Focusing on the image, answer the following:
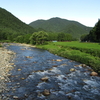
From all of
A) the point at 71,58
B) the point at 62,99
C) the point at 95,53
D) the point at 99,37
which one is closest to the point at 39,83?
the point at 62,99

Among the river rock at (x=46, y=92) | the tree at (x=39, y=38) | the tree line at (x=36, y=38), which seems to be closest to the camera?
the river rock at (x=46, y=92)

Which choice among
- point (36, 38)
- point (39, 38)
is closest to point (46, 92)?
point (39, 38)

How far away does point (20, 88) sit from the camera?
16.2 meters

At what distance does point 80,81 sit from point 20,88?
10508 mm

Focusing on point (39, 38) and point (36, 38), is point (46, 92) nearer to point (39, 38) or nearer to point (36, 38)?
point (39, 38)

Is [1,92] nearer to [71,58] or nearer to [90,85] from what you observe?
[90,85]

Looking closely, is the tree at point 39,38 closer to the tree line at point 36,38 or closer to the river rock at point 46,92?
the tree line at point 36,38

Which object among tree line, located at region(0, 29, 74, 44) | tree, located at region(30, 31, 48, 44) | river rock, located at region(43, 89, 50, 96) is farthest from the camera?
tree line, located at region(0, 29, 74, 44)

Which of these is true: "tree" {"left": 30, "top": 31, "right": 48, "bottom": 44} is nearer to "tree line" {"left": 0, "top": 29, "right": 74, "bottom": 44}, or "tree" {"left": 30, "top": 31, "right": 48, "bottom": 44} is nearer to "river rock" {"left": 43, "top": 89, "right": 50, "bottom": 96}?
"tree line" {"left": 0, "top": 29, "right": 74, "bottom": 44}

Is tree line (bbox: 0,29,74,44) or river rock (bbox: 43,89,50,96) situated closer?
river rock (bbox: 43,89,50,96)

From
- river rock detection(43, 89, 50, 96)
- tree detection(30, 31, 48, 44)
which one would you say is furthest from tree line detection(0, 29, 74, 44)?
river rock detection(43, 89, 50, 96)

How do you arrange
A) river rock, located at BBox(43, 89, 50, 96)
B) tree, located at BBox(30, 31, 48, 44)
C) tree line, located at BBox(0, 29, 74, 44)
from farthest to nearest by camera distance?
tree line, located at BBox(0, 29, 74, 44)
tree, located at BBox(30, 31, 48, 44)
river rock, located at BBox(43, 89, 50, 96)

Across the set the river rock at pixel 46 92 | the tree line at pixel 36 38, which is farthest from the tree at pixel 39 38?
the river rock at pixel 46 92

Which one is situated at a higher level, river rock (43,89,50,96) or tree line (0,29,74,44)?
tree line (0,29,74,44)
